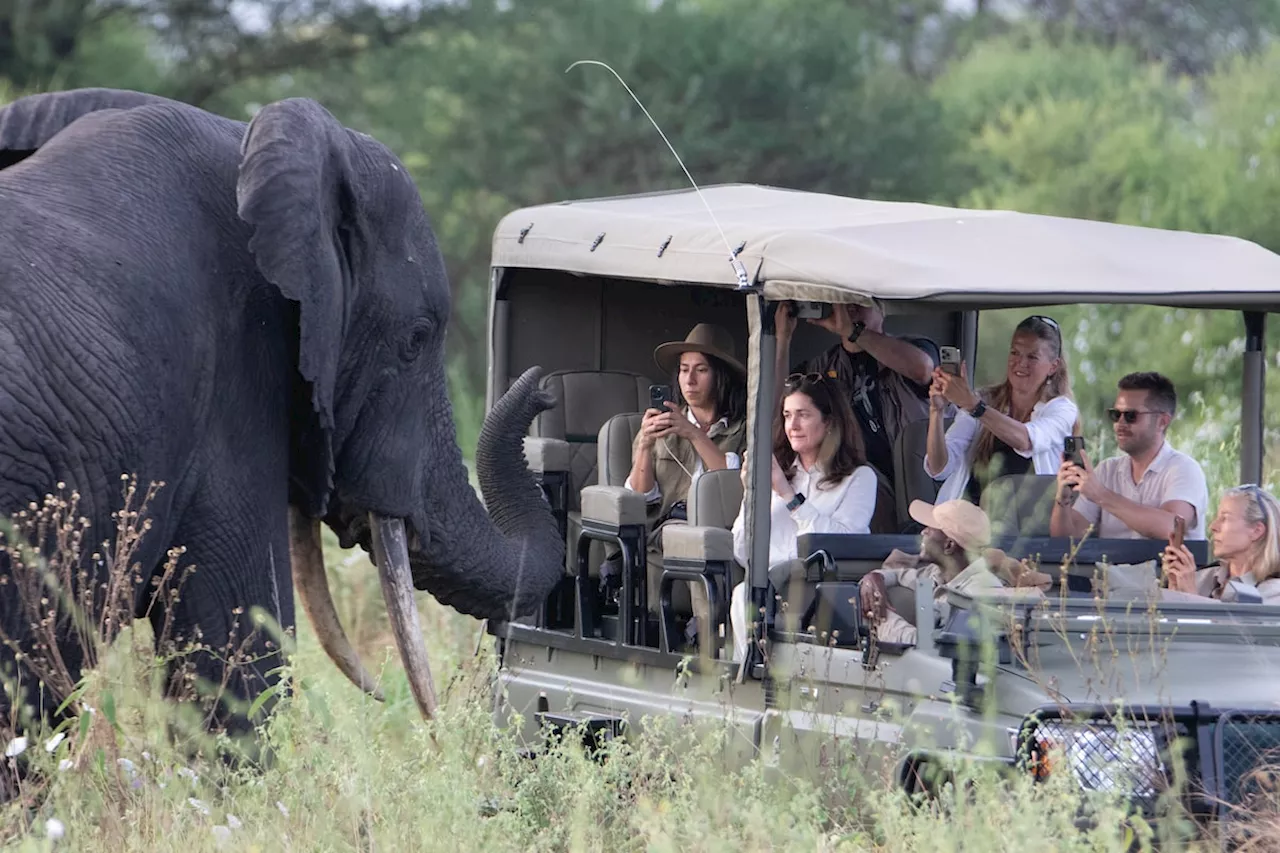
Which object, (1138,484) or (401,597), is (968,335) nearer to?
(1138,484)

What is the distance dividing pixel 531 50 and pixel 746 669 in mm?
15444

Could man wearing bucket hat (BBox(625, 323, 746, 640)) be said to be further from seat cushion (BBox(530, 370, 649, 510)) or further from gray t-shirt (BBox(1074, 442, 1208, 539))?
gray t-shirt (BBox(1074, 442, 1208, 539))

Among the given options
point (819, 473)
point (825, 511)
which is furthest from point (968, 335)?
point (825, 511)

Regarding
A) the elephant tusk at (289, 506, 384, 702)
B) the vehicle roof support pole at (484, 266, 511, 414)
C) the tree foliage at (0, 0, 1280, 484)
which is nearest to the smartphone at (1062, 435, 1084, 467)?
the vehicle roof support pole at (484, 266, 511, 414)

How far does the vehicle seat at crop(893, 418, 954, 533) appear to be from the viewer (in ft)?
22.9

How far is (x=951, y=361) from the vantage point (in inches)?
277

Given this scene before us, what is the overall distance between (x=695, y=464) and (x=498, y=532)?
773mm

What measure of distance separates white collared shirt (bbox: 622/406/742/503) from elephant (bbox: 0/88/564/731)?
2.14ft

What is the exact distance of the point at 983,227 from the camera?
6.10 meters

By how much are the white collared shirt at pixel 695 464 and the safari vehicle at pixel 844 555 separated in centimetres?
12

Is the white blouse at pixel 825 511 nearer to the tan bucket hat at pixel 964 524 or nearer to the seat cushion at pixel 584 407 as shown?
the tan bucket hat at pixel 964 524

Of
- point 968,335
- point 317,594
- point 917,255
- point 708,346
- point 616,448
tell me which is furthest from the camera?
point 968,335

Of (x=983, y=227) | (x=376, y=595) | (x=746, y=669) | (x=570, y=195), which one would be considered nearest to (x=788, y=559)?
(x=746, y=669)

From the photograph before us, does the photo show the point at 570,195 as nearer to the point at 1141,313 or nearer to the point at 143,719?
the point at 1141,313
